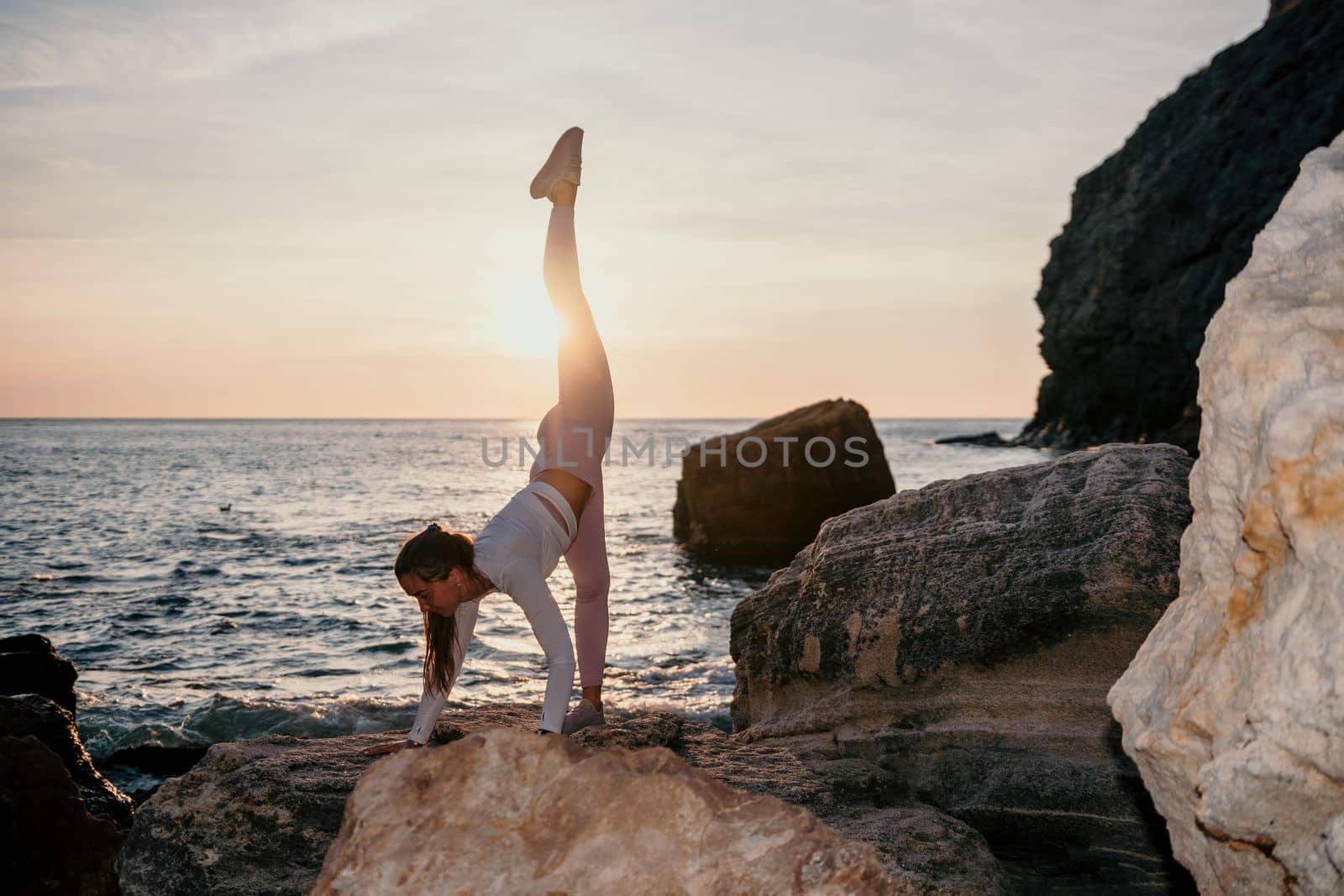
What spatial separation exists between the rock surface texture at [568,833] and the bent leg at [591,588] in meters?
2.61

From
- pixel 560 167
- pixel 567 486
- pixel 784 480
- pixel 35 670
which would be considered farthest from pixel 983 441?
pixel 567 486

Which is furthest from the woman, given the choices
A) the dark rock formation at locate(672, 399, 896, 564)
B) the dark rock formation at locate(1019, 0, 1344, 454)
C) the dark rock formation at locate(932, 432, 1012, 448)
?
the dark rock formation at locate(932, 432, 1012, 448)

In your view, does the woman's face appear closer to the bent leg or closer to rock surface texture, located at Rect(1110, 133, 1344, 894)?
the bent leg

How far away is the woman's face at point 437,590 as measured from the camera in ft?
13.2

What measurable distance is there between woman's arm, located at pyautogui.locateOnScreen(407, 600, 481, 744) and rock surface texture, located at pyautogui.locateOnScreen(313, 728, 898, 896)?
169 cm

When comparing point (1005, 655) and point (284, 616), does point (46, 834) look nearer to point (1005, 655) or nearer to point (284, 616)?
point (1005, 655)

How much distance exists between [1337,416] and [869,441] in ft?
52.6

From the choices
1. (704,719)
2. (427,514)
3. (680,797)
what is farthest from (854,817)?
(427,514)

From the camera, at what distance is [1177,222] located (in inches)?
1652

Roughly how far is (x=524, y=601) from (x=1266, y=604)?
9.23 feet

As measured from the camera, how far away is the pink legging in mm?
4941

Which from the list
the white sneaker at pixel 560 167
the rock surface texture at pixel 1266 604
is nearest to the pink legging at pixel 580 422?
the white sneaker at pixel 560 167

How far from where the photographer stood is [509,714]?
5398 millimetres

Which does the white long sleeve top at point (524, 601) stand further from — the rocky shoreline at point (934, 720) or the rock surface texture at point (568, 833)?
the rock surface texture at point (568, 833)
